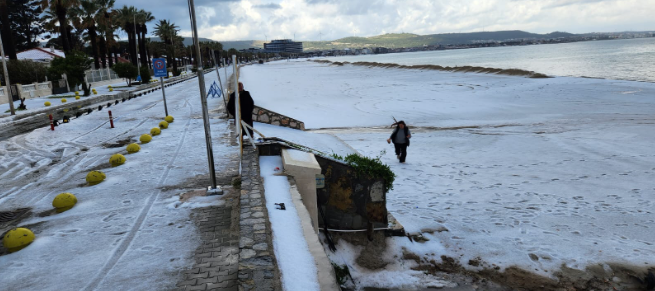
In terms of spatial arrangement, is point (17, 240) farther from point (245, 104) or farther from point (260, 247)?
point (245, 104)

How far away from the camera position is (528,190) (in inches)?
421

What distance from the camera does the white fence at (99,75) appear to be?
48500mm

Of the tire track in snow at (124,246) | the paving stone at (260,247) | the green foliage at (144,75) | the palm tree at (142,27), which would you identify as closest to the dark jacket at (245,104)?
the tire track in snow at (124,246)

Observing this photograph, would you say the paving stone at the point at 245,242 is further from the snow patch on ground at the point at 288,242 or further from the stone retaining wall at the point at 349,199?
the stone retaining wall at the point at 349,199

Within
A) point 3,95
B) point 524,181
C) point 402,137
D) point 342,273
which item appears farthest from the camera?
point 3,95

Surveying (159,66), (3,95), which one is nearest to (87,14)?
(3,95)

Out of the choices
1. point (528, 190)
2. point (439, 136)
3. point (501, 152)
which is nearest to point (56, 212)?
point (528, 190)

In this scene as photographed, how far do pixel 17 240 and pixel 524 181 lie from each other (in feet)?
36.1

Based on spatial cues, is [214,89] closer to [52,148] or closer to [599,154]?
[52,148]

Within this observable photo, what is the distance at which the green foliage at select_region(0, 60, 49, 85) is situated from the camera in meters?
37.4

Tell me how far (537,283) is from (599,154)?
9.20 meters

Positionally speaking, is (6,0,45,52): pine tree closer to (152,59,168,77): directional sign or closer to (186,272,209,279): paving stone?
(152,59,168,77): directional sign

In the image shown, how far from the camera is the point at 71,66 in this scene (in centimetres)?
3869

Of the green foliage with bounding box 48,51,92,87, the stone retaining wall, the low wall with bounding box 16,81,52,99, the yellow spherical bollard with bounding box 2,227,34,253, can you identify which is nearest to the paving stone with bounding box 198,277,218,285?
the yellow spherical bollard with bounding box 2,227,34,253
